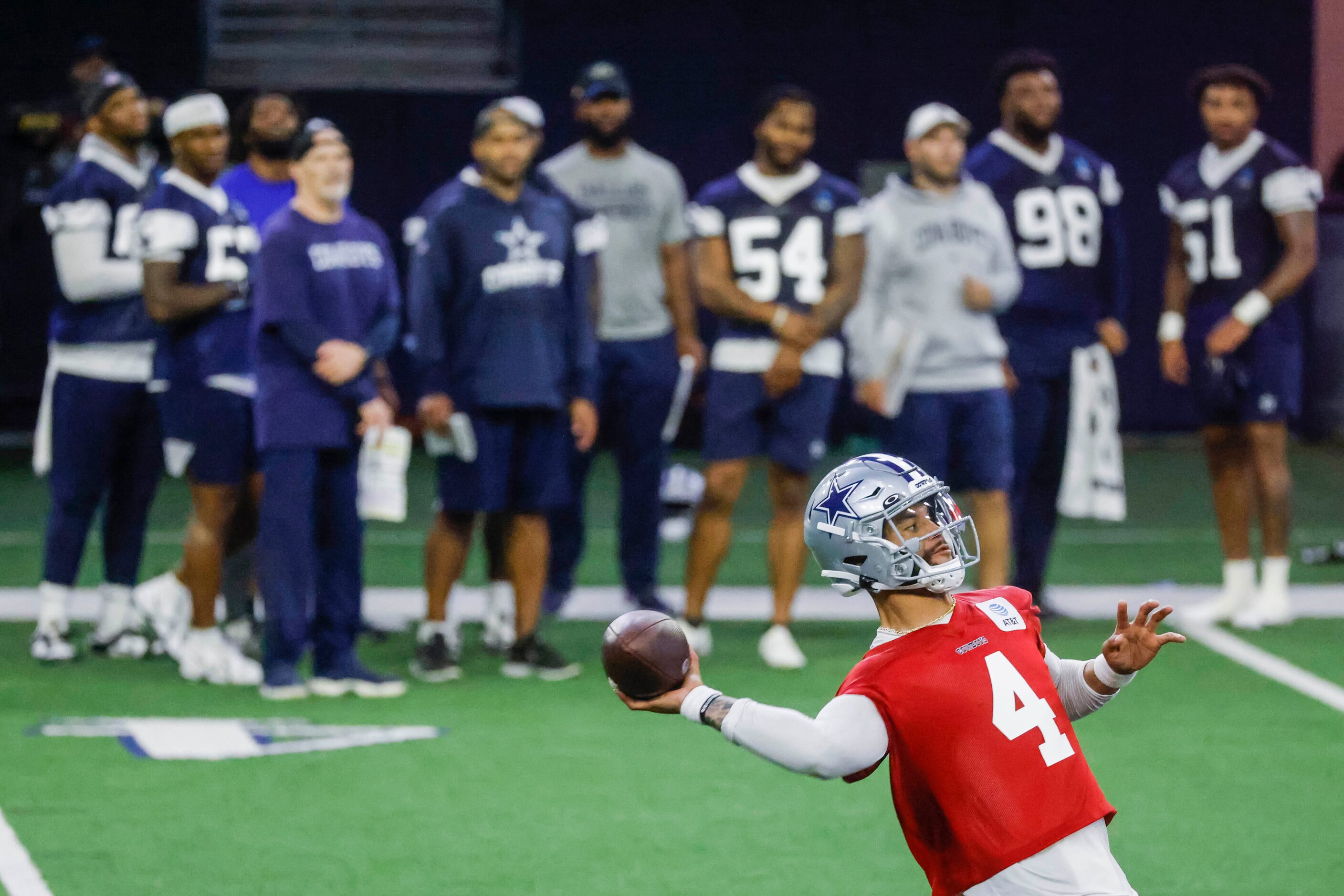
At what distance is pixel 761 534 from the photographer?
1173 centimetres

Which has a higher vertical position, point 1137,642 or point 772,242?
point 772,242

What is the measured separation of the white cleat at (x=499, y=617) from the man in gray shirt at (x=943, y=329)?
1714mm

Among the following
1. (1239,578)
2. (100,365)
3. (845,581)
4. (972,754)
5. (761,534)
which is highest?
(845,581)

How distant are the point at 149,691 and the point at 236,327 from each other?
1.43m

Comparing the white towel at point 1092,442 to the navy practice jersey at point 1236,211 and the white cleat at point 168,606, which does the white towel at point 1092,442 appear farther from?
the white cleat at point 168,606

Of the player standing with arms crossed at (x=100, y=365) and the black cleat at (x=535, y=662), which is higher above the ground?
the player standing with arms crossed at (x=100, y=365)

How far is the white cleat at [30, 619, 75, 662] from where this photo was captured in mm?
7816

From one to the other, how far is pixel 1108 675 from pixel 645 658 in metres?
0.98

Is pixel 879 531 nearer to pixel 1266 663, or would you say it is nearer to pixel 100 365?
pixel 1266 663

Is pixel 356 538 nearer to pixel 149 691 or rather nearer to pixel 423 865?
pixel 149 691

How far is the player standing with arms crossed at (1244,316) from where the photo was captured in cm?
868

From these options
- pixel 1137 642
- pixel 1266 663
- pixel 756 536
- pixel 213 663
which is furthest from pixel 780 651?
pixel 1137 642

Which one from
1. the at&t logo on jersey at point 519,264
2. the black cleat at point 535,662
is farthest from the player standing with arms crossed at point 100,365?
the black cleat at point 535,662

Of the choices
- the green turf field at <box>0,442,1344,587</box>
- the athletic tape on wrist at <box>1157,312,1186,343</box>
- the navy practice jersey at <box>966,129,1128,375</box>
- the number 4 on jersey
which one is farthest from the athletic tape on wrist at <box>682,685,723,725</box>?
the green turf field at <box>0,442,1344,587</box>
